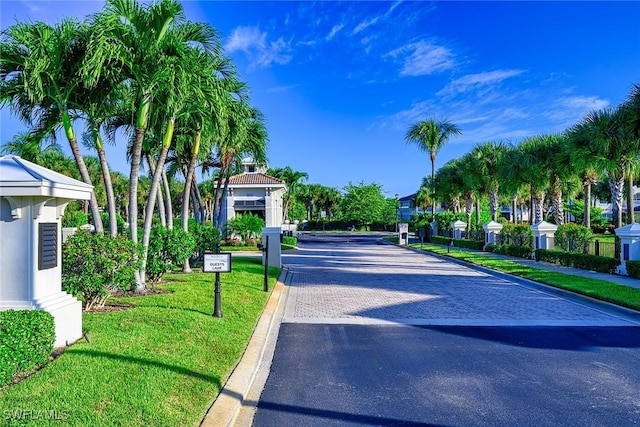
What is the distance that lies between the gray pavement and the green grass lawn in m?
0.32

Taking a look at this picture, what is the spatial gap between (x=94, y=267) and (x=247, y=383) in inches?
155

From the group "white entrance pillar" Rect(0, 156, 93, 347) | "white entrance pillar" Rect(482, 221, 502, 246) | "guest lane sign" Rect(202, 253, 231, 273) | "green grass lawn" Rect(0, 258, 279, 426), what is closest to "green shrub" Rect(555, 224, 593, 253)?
"white entrance pillar" Rect(482, 221, 502, 246)

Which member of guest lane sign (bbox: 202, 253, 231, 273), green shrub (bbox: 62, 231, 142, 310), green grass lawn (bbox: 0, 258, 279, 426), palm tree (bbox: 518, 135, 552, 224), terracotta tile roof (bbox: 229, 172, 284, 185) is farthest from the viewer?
terracotta tile roof (bbox: 229, 172, 284, 185)

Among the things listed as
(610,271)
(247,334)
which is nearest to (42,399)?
(247,334)

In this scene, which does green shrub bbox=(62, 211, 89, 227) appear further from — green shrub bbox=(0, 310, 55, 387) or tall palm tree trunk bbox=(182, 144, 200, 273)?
green shrub bbox=(0, 310, 55, 387)

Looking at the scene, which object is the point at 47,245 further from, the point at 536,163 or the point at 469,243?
the point at 469,243

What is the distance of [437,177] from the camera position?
156 ft

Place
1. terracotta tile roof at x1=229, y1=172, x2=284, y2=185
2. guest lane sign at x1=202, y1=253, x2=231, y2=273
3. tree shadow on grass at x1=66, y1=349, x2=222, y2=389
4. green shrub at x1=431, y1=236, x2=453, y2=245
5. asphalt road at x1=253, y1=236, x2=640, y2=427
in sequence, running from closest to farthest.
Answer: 1. asphalt road at x1=253, y1=236, x2=640, y2=427
2. tree shadow on grass at x1=66, y1=349, x2=222, y2=389
3. guest lane sign at x1=202, y1=253, x2=231, y2=273
4. green shrub at x1=431, y1=236, x2=453, y2=245
5. terracotta tile roof at x1=229, y1=172, x2=284, y2=185

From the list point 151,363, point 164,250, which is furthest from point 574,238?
point 151,363

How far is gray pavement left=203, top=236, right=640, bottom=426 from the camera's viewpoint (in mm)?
4871

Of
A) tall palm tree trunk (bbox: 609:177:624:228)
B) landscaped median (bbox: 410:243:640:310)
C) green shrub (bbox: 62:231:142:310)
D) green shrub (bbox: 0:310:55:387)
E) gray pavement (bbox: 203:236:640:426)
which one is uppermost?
tall palm tree trunk (bbox: 609:177:624:228)

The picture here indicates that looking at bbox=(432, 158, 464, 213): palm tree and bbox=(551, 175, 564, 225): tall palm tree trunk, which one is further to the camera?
bbox=(432, 158, 464, 213): palm tree

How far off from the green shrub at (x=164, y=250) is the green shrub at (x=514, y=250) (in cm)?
1802

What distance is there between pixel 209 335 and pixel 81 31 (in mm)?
6899
